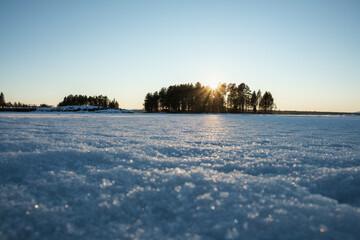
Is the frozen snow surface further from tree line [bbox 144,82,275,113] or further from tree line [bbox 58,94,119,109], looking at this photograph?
tree line [bbox 58,94,119,109]

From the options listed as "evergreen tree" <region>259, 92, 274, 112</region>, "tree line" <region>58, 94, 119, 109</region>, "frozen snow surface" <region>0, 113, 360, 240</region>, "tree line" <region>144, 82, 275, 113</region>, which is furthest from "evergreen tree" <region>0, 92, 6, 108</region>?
"frozen snow surface" <region>0, 113, 360, 240</region>

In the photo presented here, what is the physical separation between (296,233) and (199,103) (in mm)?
56561

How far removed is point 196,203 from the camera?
1151mm

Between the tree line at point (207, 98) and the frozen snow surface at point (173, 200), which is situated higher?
the tree line at point (207, 98)

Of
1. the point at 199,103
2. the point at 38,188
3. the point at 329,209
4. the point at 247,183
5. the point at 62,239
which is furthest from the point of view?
the point at 199,103

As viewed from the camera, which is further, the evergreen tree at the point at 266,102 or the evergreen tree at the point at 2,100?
the evergreen tree at the point at 2,100

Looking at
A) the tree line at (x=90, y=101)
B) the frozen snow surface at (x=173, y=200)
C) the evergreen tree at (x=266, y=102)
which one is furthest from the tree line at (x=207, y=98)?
the frozen snow surface at (x=173, y=200)

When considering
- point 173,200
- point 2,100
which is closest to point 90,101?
point 2,100

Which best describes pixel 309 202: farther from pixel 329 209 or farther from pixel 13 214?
pixel 13 214

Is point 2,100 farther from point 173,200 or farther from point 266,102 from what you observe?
point 173,200

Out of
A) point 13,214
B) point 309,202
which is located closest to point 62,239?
point 13,214

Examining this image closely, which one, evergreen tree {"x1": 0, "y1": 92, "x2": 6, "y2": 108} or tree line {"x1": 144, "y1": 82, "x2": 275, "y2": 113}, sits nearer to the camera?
tree line {"x1": 144, "y1": 82, "x2": 275, "y2": 113}

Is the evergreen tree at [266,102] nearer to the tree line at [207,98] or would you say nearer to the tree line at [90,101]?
the tree line at [207,98]

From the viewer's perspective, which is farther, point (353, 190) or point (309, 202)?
point (353, 190)
